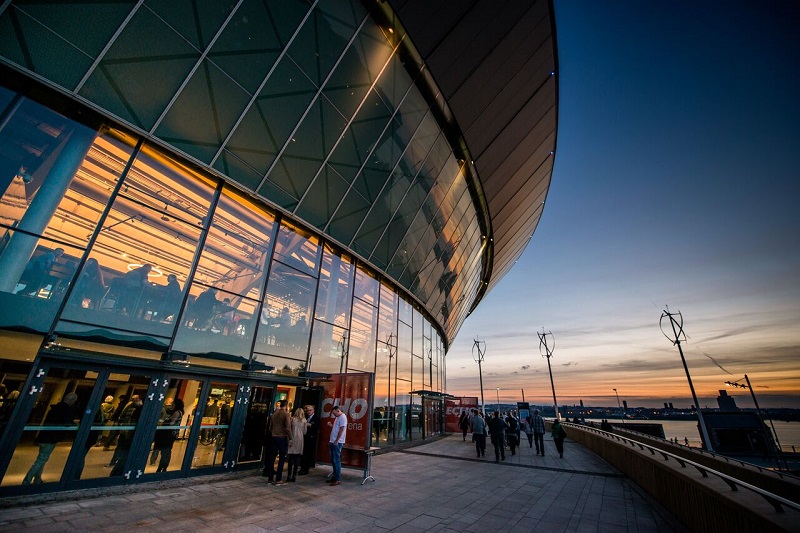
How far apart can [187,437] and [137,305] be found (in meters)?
3.57

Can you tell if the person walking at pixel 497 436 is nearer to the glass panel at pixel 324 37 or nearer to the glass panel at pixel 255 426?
the glass panel at pixel 255 426

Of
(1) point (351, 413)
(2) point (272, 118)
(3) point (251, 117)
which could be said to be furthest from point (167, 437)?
(2) point (272, 118)

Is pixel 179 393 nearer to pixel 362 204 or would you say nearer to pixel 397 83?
pixel 362 204

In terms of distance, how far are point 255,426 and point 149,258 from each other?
5602 millimetres

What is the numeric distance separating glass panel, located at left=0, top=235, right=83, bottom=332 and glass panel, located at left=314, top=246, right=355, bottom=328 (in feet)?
23.3

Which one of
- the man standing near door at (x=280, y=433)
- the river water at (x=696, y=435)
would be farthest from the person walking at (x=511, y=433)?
the river water at (x=696, y=435)

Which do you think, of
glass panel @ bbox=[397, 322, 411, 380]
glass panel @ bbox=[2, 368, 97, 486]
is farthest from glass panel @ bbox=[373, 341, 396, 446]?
glass panel @ bbox=[2, 368, 97, 486]

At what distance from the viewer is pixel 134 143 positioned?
28.0 feet

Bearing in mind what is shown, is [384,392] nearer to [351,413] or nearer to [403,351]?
[403,351]

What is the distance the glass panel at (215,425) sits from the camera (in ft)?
27.1

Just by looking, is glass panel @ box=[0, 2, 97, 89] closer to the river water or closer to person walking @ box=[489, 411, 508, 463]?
person walking @ box=[489, 411, 508, 463]

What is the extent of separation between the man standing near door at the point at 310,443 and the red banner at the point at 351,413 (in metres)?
0.24

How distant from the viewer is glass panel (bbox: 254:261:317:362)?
10773 mm

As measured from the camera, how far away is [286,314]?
11.5 meters
